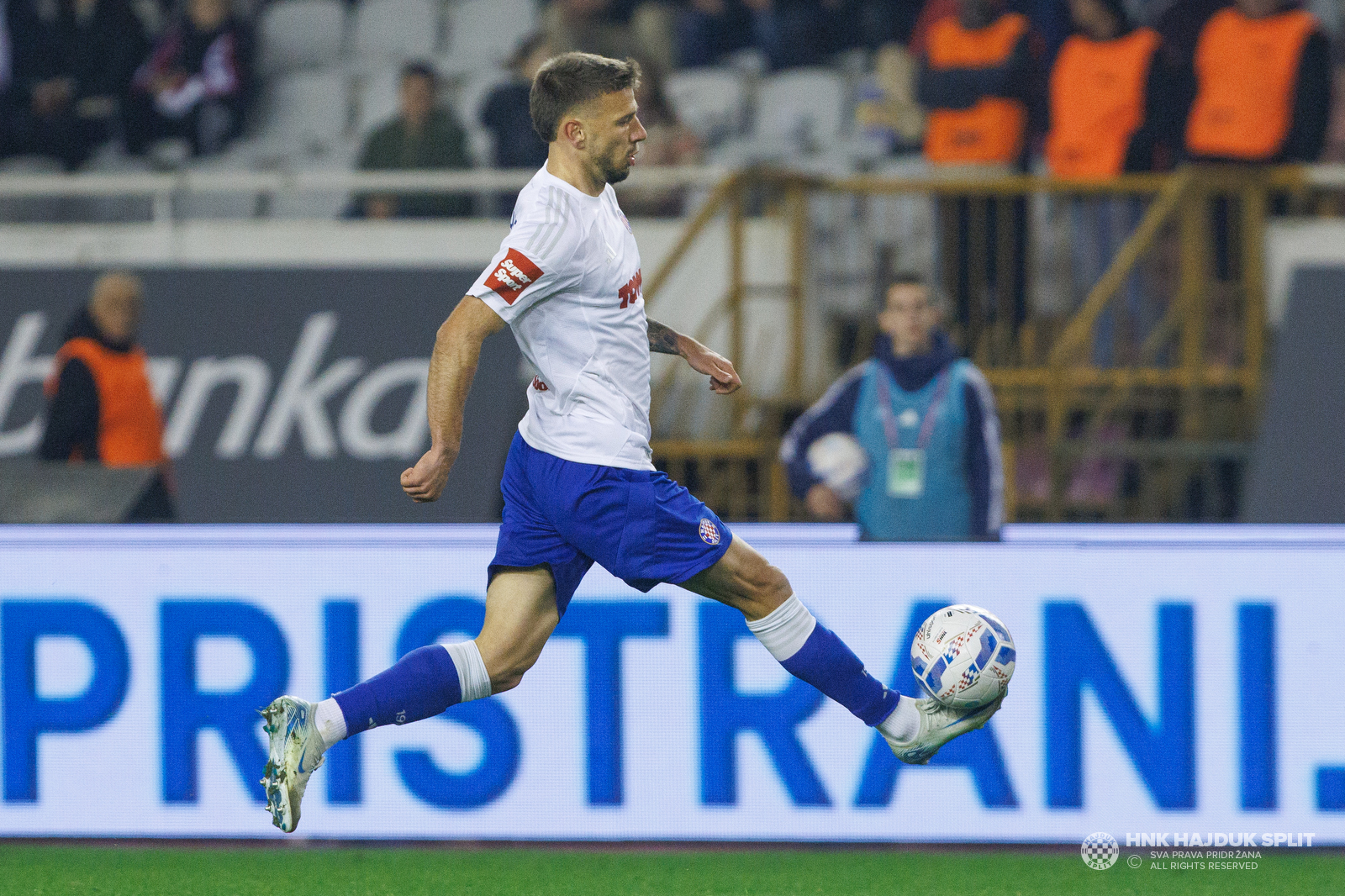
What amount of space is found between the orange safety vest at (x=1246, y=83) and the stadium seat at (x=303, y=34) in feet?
18.5

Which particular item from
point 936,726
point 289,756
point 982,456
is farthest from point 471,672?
point 982,456

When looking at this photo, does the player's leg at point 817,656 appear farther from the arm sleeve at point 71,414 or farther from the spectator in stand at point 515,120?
the spectator in stand at point 515,120

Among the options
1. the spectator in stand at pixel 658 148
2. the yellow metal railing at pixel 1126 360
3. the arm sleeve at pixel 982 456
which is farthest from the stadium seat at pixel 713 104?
the arm sleeve at pixel 982 456

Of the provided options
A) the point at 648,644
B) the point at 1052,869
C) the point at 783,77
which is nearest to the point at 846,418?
the point at 648,644

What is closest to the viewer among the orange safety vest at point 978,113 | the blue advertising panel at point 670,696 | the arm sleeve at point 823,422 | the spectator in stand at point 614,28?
the blue advertising panel at point 670,696

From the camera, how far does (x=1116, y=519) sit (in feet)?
27.7

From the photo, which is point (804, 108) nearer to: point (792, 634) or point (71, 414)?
point (71, 414)

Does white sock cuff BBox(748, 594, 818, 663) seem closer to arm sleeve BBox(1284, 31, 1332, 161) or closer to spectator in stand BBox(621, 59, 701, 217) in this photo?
arm sleeve BBox(1284, 31, 1332, 161)

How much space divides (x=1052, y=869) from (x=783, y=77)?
21.0ft

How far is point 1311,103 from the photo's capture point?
8406 millimetres

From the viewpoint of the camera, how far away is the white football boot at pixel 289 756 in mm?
4172

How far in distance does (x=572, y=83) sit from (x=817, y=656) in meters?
1.39

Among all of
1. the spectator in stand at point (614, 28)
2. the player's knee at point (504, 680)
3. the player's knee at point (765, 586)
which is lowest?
the player's knee at point (504, 680)

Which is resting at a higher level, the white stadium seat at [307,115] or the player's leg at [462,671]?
the white stadium seat at [307,115]
